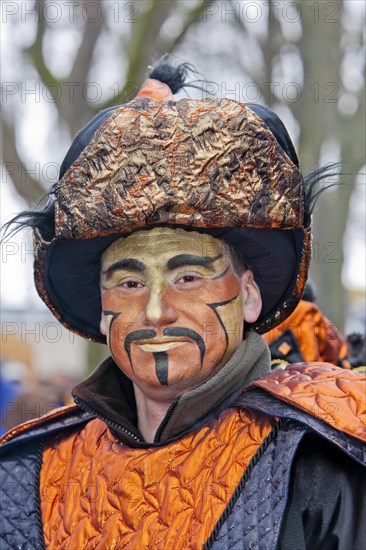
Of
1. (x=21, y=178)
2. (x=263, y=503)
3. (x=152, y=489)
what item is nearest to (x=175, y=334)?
(x=152, y=489)

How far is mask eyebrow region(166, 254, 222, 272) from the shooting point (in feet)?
8.99

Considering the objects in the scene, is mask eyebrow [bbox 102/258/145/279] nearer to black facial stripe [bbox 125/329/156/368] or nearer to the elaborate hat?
the elaborate hat

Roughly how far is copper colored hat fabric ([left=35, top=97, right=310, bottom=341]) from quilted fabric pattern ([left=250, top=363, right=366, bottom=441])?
0.45 meters

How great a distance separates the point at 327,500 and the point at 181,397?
57 centimetres

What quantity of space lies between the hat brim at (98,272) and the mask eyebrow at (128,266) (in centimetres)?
8

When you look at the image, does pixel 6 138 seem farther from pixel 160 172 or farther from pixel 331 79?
pixel 160 172

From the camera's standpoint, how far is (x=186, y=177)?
257cm

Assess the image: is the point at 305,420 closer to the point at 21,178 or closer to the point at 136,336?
the point at 136,336

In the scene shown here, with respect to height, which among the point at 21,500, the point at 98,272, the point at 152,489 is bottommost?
the point at 21,500

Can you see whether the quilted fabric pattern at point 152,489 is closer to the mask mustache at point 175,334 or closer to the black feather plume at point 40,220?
the mask mustache at point 175,334

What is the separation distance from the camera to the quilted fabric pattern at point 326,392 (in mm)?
2355

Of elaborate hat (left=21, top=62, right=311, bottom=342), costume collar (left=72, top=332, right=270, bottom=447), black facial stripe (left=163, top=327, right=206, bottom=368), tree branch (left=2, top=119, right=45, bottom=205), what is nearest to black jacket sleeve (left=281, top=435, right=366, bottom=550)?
costume collar (left=72, top=332, right=270, bottom=447)

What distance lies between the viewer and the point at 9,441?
3094 mm

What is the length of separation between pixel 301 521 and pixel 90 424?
1.06 meters
